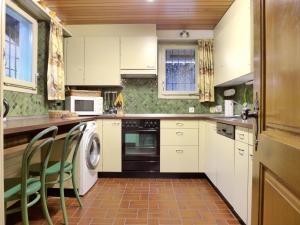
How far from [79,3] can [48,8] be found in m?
0.45

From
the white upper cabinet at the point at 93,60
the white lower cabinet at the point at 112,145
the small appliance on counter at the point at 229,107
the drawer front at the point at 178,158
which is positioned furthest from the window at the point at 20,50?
the small appliance on counter at the point at 229,107

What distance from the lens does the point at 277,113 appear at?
797mm

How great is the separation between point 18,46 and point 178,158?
2.46m

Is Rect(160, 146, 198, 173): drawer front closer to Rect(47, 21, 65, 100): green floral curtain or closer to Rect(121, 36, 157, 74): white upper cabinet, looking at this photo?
Rect(121, 36, 157, 74): white upper cabinet

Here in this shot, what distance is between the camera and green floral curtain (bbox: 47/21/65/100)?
296 cm

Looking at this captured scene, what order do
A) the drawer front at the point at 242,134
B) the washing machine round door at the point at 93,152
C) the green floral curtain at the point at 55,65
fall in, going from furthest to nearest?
the green floral curtain at the point at 55,65 → the washing machine round door at the point at 93,152 → the drawer front at the point at 242,134

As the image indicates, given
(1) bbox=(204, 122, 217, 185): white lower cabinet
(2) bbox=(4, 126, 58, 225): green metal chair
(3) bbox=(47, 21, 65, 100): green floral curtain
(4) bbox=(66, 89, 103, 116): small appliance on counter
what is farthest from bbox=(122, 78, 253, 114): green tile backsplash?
(2) bbox=(4, 126, 58, 225): green metal chair

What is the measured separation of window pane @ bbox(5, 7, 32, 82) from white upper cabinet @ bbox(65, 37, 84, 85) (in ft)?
2.62

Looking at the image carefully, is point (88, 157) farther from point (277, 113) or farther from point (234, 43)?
point (277, 113)

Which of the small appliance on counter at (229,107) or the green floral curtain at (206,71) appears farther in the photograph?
the green floral curtain at (206,71)

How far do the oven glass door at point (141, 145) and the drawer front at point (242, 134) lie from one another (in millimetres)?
1472

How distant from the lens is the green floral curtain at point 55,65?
2963mm

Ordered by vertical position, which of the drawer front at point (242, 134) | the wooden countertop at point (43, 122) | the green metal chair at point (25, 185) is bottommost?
the green metal chair at point (25, 185)

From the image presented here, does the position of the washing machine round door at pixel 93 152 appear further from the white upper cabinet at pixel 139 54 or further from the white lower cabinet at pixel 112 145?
the white upper cabinet at pixel 139 54
